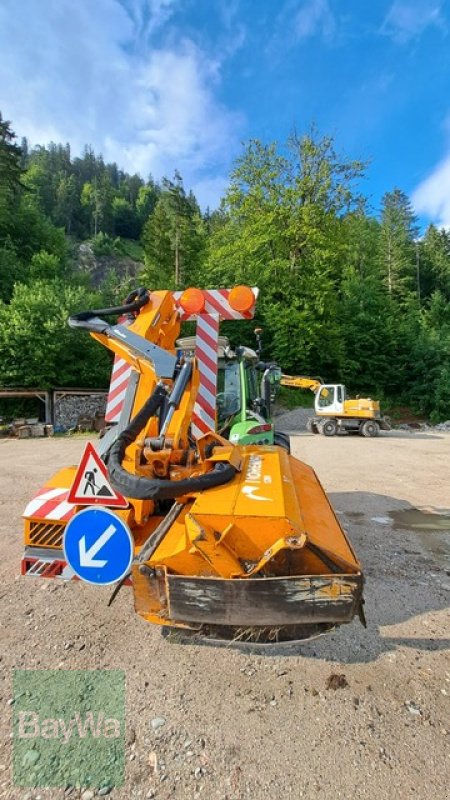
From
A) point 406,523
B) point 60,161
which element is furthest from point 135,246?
point 406,523

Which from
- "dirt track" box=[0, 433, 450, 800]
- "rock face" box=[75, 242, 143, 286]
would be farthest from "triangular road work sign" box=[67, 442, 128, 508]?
"rock face" box=[75, 242, 143, 286]

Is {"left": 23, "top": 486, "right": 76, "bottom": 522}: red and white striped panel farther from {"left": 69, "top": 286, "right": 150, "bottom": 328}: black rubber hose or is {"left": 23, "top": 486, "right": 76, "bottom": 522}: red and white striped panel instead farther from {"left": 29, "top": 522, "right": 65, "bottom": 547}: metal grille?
{"left": 69, "top": 286, "right": 150, "bottom": 328}: black rubber hose

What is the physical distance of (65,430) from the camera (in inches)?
653

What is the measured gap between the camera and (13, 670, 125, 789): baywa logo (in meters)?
1.71

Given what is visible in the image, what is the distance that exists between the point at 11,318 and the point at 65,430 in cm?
535

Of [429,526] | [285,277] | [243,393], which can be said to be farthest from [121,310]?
[285,277]

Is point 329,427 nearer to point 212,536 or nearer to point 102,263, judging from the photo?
point 212,536

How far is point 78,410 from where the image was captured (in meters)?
18.0

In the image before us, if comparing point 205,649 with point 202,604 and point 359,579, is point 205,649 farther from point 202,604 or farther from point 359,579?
point 359,579

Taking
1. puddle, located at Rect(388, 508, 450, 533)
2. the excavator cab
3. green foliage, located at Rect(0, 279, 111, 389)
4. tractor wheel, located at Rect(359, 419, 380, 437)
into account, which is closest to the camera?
A: puddle, located at Rect(388, 508, 450, 533)

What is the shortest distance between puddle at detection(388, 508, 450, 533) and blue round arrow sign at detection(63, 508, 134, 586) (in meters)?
3.89

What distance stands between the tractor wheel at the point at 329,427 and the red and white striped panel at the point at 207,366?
1387 cm

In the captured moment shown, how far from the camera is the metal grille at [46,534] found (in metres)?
2.68

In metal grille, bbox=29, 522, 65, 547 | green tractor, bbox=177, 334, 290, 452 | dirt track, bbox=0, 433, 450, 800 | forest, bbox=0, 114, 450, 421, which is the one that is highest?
forest, bbox=0, 114, 450, 421
